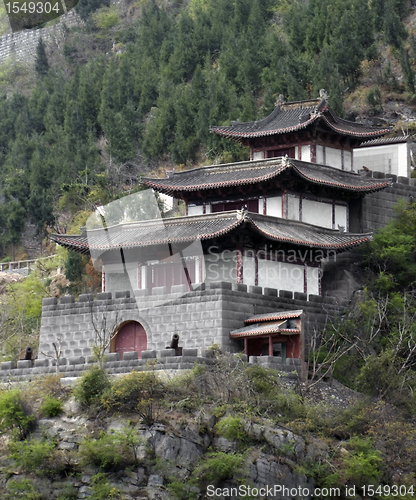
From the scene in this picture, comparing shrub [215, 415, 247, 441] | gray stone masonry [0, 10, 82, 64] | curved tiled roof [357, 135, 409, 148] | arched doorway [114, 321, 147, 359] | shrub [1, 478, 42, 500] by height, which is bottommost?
shrub [1, 478, 42, 500]

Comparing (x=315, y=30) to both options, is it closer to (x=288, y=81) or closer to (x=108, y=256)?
(x=288, y=81)

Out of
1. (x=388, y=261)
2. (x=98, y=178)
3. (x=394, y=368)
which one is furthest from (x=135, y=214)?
Answer: (x=394, y=368)

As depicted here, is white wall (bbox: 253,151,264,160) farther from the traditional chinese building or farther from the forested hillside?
the forested hillside

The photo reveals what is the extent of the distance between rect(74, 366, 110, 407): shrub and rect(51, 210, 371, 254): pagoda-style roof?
8.17 meters

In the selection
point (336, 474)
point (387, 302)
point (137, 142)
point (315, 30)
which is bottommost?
point (336, 474)

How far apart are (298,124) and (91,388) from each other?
17184 millimetres

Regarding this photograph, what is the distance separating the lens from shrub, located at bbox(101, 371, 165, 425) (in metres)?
33.4

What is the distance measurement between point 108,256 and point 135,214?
39.2 feet

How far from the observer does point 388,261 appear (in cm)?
4378

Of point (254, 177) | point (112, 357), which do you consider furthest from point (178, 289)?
point (254, 177)

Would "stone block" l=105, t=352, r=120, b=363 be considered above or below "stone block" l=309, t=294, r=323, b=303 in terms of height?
below

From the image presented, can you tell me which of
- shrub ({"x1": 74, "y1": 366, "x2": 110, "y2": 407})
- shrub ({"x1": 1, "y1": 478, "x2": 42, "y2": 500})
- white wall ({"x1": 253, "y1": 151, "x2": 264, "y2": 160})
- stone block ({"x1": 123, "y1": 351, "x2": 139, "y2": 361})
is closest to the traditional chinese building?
white wall ({"x1": 253, "y1": 151, "x2": 264, "y2": 160})

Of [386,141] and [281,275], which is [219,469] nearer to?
[281,275]

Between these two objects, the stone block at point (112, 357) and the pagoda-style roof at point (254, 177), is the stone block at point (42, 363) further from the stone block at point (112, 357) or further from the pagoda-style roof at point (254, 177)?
the pagoda-style roof at point (254, 177)
